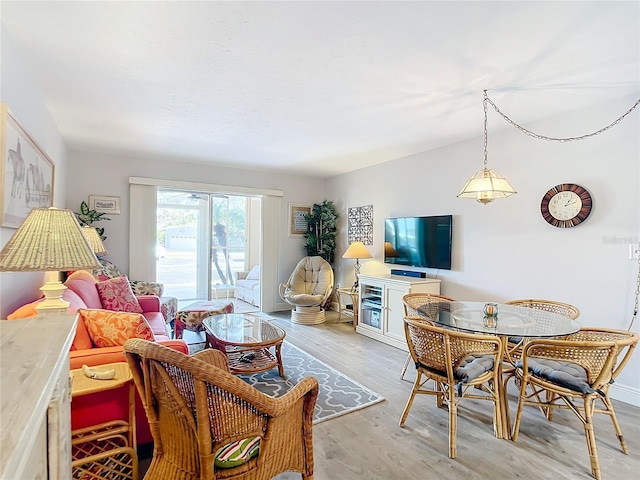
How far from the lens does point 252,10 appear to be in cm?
178

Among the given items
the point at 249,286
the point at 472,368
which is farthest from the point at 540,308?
the point at 249,286

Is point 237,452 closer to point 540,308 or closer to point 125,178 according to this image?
point 540,308

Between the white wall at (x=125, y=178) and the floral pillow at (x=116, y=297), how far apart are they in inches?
70.4

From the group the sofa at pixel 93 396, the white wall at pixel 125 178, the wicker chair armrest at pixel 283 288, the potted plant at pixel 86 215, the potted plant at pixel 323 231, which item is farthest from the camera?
the potted plant at pixel 323 231

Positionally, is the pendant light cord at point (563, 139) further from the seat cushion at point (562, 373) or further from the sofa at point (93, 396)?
the sofa at point (93, 396)

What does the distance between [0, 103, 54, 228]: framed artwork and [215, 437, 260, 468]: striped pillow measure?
1.71 metres

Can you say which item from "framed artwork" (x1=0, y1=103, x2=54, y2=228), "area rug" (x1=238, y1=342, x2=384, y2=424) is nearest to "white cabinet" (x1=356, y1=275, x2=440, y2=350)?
"area rug" (x1=238, y1=342, x2=384, y2=424)

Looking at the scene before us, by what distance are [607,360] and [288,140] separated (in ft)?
11.3

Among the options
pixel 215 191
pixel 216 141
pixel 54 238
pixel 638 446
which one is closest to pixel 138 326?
pixel 54 238

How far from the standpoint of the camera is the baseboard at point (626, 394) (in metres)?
2.79

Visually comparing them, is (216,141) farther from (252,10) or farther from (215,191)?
(252,10)

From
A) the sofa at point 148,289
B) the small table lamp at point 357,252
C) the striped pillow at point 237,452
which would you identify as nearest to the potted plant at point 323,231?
the small table lamp at point 357,252

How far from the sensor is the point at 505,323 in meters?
2.39

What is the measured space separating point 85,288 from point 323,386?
2.15m
